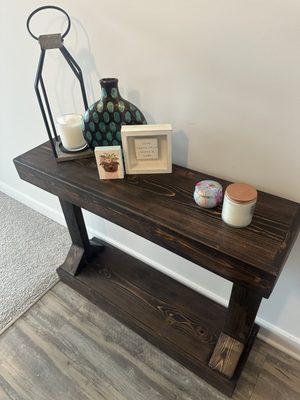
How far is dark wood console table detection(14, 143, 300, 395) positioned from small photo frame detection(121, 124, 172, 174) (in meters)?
0.03

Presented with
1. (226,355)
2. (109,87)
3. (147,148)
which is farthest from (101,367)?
(109,87)

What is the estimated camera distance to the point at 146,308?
1280 mm

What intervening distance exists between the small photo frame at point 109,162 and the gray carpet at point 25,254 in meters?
0.92

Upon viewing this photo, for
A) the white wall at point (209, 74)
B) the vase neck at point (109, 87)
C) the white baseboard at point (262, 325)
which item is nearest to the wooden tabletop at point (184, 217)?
the white wall at point (209, 74)

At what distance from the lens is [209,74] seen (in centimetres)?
82

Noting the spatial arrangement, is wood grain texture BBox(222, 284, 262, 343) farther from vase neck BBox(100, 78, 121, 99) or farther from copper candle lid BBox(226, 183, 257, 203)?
vase neck BBox(100, 78, 121, 99)

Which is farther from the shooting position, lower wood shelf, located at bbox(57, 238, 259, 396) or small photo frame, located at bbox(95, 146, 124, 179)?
lower wood shelf, located at bbox(57, 238, 259, 396)

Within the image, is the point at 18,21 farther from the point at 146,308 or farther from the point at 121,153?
the point at 146,308

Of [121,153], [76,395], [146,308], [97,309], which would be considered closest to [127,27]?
[121,153]

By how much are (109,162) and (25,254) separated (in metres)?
1.17

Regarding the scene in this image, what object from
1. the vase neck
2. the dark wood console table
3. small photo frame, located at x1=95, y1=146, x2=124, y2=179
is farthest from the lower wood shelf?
the vase neck

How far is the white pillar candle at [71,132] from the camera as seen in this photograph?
1.03 meters

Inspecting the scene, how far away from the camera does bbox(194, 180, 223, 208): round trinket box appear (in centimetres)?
82

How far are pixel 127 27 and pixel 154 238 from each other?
0.68 meters
